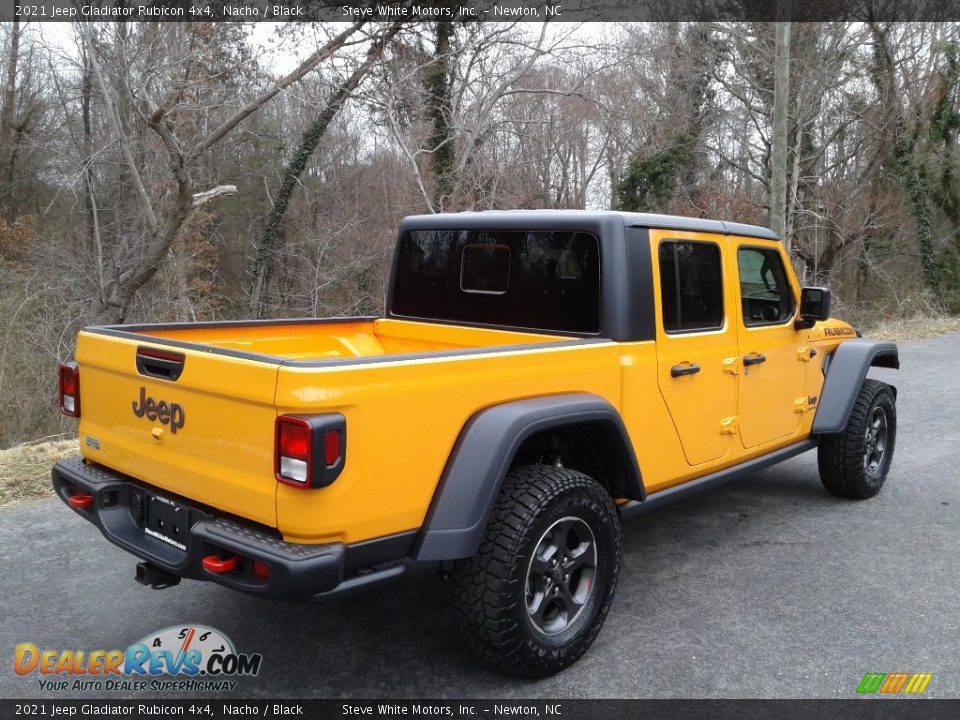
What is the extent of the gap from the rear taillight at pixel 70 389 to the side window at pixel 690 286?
268cm

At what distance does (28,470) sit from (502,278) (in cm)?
372

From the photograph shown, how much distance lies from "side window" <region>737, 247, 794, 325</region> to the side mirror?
71 millimetres

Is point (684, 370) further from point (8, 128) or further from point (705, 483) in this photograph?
point (8, 128)

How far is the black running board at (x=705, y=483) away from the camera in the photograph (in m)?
3.69

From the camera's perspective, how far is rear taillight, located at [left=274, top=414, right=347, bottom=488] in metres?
2.47

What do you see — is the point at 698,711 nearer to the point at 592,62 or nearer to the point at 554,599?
the point at 554,599

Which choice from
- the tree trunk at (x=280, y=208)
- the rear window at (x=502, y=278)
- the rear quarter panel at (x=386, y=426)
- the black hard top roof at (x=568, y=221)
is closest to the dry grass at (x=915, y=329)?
the black hard top roof at (x=568, y=221)

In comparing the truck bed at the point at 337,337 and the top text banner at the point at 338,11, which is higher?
the top text banner at the point at 338,11

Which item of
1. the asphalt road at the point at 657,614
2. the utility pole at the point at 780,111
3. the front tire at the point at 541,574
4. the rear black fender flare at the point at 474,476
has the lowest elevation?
the asphalt road at the point at 657,614

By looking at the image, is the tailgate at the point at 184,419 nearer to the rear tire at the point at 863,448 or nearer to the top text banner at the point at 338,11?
the rear tire at the point at 863,448

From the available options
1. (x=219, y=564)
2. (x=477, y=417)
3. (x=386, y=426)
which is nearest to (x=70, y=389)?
(x=219, y=564)

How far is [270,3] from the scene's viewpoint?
13.1 m

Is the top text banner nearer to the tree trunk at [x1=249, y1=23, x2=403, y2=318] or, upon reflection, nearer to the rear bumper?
the tree trunk at [x1=249, y1=23, x2=403, y2=318]

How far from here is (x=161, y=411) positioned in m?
3.04
